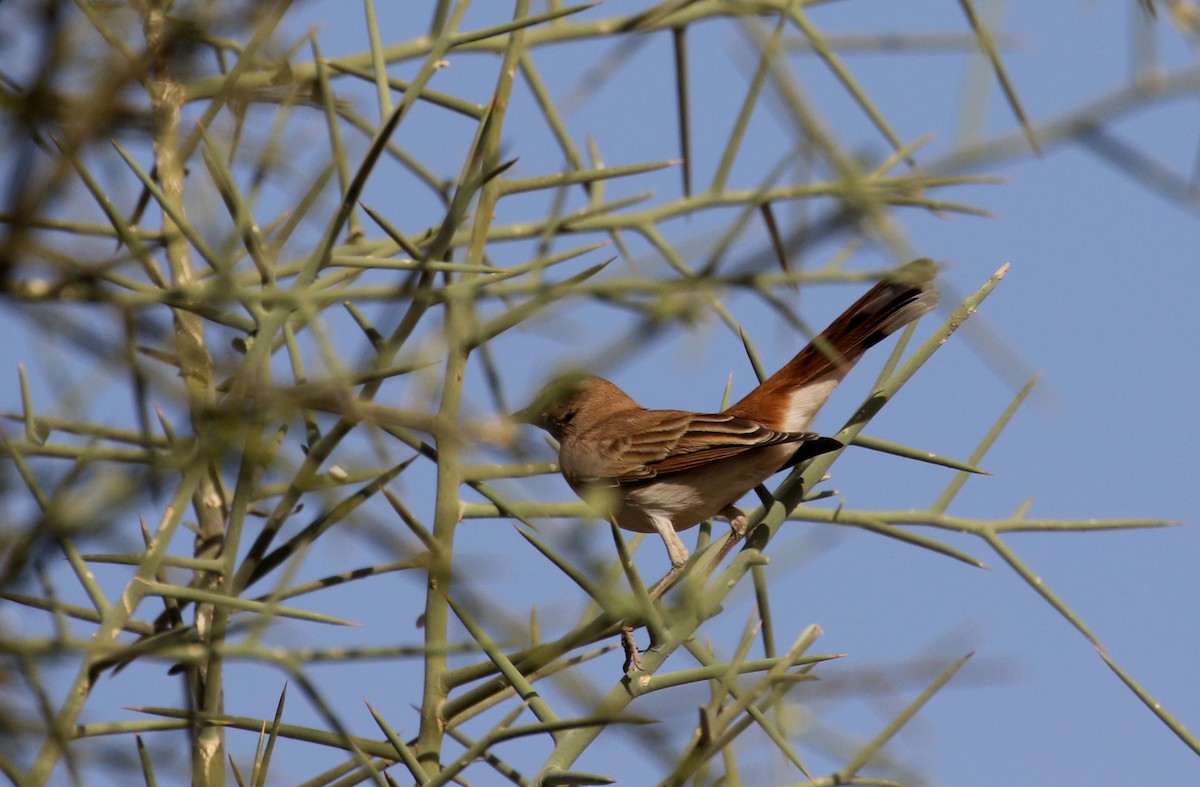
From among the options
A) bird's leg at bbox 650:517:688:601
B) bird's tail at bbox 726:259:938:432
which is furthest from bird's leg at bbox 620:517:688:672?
bird's tail at bbox 726:259:938:432

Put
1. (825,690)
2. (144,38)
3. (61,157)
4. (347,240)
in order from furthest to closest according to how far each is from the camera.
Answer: (347,240) < (144,38) < (825,690) < (61,157)

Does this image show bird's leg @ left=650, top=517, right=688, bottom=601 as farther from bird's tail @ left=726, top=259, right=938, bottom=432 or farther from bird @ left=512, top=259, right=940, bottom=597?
bird's tail @ left=726, top=259, right=938, bottom=432

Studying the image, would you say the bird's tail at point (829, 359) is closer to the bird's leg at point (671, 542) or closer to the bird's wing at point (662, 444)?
the bird's wing at point (662, 444)

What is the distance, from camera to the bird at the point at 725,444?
431 cm

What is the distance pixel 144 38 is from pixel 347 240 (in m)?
1.57

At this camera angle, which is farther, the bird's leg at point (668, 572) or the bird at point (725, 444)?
the bird at point (725, 444)

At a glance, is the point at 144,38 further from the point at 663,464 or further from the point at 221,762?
the point at 663,464

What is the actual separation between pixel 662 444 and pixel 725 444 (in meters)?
0.44

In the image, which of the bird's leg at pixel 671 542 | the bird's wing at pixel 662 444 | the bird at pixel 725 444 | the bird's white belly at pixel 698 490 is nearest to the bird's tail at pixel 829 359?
the bird at pixel 725 444

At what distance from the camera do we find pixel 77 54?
163 centimetres

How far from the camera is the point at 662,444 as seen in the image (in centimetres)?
516

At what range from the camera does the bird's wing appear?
4752 mm

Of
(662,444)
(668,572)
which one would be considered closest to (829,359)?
(668,572)

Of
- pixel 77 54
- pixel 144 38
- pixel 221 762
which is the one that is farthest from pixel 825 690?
pixel 221 762
